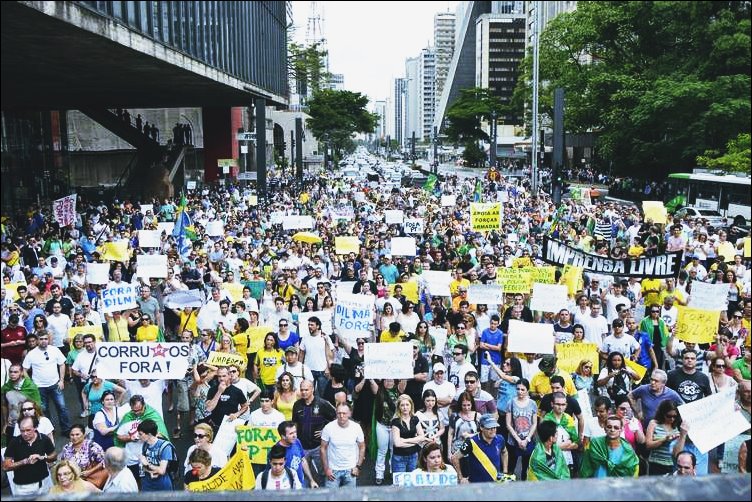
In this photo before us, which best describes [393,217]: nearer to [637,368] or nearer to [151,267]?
[151,267]

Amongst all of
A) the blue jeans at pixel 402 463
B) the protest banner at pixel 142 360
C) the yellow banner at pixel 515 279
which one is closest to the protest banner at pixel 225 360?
the protest banner at pixel 142 360

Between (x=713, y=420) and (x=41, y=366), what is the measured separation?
6.91 meters

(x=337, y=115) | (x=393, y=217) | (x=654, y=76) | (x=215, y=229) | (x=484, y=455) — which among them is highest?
(x=337, y=115)

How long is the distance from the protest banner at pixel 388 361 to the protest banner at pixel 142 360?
185 cm

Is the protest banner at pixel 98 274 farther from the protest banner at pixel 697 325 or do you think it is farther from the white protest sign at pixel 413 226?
the protest banner at pixel 697 325

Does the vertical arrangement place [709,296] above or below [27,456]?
above

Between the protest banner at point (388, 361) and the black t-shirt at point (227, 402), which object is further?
the protest banner at point (388, 361)

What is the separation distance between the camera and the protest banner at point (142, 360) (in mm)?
7387

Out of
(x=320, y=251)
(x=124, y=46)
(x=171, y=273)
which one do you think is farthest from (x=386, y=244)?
(x=124, y=46)

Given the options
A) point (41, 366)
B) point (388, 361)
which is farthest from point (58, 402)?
point (388, 361)

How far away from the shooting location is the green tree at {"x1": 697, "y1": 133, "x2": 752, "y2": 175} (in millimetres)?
30500

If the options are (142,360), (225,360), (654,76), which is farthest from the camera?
(654,76)

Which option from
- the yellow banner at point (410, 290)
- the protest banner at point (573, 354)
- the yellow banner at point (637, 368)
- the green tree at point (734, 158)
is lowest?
the yellow banner at point (637, 368)

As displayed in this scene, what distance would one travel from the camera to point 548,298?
10273 mm
